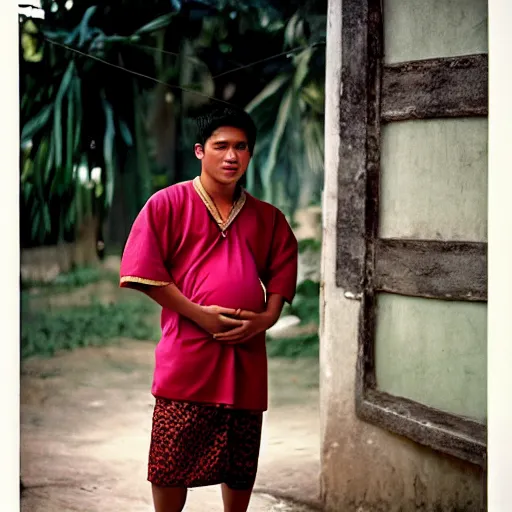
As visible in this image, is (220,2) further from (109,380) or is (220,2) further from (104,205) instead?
(109,380)

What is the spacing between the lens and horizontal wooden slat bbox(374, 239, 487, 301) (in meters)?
2.31

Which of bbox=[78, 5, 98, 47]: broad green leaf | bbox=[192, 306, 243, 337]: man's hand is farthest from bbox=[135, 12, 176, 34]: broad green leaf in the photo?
bbox=[192, 306, 243, 337]: man's hand

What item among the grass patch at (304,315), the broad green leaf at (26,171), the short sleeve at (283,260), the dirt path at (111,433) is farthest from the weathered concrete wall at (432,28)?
the broad green leaf at (26,171)

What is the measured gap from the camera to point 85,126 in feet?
7.98

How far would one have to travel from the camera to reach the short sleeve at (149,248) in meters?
2.31

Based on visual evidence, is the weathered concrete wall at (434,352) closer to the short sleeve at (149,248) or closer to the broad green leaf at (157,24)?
the short sleeve at (149,248)

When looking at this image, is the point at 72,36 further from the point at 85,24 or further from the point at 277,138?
the point at 277,138

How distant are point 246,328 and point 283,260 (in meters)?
0.19

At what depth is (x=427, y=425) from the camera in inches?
92.4

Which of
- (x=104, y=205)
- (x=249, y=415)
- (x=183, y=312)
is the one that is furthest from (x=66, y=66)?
(x=249, y=415)

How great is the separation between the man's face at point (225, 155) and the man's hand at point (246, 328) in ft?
1.04

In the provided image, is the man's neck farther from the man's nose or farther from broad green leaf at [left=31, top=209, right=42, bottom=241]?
broad green leaf at [left=31, top=209, right=42, bottom=241]

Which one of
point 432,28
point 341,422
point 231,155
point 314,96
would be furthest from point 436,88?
point 341,422

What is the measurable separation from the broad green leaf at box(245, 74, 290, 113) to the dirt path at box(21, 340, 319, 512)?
62 centimetres
